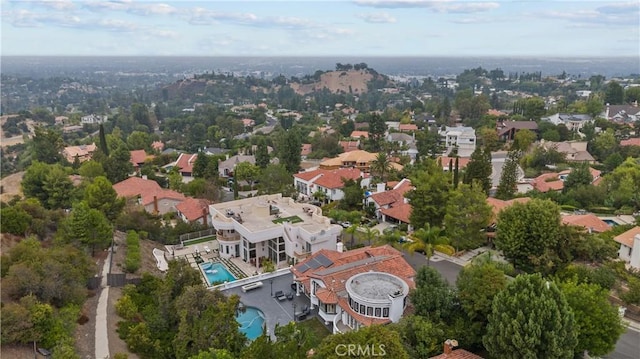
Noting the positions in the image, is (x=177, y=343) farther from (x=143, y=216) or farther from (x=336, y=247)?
(x=143, y=216)

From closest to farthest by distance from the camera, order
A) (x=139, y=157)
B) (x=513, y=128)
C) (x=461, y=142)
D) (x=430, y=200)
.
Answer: (x=430, y=200) < (x=139, y=157) < (x=461, y=142) < (x=513, y=128)

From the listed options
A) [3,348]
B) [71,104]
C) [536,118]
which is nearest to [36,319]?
[3,348]

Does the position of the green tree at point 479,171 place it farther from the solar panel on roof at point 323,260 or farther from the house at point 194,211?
the house at point 194,211

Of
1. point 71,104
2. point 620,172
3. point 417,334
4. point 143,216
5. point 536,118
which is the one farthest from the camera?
point 71,104

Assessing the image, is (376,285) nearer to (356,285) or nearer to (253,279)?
(356,285)

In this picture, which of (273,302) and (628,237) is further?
(628,237)

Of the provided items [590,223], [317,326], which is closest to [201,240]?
[317,326]
